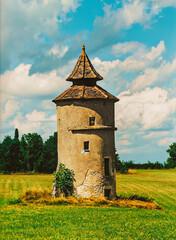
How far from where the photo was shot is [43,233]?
620 inches

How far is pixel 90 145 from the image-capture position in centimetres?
2456

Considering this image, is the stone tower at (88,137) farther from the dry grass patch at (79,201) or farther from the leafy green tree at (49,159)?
the leafy green tree at (49,159)

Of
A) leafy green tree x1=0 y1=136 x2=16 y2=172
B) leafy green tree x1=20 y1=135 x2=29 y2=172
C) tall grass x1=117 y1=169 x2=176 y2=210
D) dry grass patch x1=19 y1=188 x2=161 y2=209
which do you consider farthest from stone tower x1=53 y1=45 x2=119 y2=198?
leafy green tree x1=0 y1=136 x2=16 y2=172

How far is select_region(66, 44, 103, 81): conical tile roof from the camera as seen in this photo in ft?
84.4

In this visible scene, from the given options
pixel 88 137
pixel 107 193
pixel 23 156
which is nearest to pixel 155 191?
pixel 107 193

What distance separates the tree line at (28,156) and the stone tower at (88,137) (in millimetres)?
40924

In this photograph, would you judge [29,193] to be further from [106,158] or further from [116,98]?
[116,98]

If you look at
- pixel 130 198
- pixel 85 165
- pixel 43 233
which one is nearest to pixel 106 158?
pixel 85 165

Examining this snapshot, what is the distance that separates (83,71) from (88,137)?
16.3 ft

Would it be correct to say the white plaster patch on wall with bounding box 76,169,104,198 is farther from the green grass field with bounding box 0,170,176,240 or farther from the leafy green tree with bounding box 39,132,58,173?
the leafy green tree with bounding box 39,132,58,173

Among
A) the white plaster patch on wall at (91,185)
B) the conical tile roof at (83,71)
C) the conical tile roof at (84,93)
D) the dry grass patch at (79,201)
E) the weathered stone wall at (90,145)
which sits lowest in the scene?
the dry grass patch at (79,201)

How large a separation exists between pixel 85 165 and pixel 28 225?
7.86 metres

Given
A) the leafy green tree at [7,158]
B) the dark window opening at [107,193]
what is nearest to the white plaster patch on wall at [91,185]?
the dark window opening at [107,193]

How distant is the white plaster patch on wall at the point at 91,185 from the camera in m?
24.2
